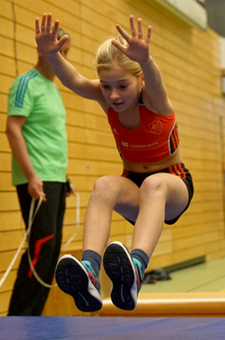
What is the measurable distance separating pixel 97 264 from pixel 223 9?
2814 millimetres

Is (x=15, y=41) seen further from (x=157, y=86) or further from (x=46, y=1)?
(x=157, y=86)

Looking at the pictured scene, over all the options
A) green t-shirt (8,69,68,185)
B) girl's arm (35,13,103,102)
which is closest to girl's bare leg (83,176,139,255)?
girl's arm (35,13,103,102)

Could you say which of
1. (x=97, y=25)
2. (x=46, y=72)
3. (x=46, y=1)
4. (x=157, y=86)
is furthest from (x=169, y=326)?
(x=97, y=25)

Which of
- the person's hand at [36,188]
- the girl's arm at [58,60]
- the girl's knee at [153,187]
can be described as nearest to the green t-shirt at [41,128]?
the person's hand at [36,188]

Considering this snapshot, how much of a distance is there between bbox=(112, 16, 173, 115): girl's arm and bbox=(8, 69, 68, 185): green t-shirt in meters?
0.82

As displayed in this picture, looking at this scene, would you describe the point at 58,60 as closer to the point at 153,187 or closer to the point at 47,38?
the point at 47,38

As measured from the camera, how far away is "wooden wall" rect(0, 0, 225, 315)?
10.0 feet

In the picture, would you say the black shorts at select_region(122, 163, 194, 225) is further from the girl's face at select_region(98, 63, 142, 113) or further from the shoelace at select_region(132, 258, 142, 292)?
the shoelace at select_region(132, 258, 142, 292)

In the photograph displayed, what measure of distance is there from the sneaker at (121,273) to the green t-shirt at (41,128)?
1143mm

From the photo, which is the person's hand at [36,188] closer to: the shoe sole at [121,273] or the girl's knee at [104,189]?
the girl's knee at [104,189]

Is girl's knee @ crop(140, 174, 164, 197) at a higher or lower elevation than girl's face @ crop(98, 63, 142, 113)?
lower

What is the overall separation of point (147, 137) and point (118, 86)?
26cm

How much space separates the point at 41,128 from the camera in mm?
2633

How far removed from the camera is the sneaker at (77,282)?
4.90ft
